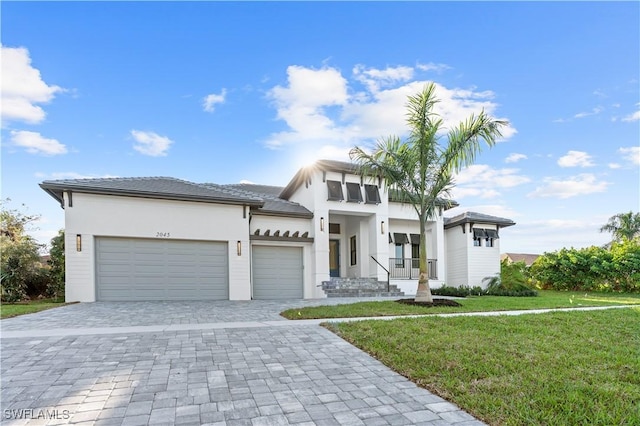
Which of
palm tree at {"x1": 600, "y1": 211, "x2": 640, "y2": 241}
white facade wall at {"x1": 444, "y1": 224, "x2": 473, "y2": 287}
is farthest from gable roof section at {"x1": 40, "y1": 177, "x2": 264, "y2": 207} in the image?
palm tree at {"x1": 600, "y1": 211, "x2": 640, "y2": 241}

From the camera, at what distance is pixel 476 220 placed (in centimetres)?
1911

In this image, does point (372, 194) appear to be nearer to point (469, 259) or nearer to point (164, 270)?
point (469, 259)

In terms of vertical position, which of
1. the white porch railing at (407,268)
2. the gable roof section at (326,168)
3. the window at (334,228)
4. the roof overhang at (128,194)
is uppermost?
the gable roof section at (326,168)

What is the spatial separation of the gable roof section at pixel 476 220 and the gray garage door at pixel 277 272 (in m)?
9.28

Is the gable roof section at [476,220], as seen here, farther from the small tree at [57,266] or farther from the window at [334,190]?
the small tree at [57,266]

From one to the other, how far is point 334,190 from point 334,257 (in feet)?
14.8

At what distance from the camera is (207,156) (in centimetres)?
1563

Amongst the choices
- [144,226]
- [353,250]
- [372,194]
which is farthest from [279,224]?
[144,226]

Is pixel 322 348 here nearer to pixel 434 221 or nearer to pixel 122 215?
pixel 122 215

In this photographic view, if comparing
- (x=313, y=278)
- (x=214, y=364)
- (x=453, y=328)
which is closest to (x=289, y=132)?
(x=313, y=278)

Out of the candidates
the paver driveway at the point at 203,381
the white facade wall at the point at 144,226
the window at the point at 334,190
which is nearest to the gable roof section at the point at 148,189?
the white facade wall at the point at 144,226

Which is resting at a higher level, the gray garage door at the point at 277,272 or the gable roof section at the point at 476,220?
the gable roof section at the point at 476,220

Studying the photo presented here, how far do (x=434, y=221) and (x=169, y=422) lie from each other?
55.7 feet

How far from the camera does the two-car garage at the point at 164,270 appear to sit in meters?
12.4
